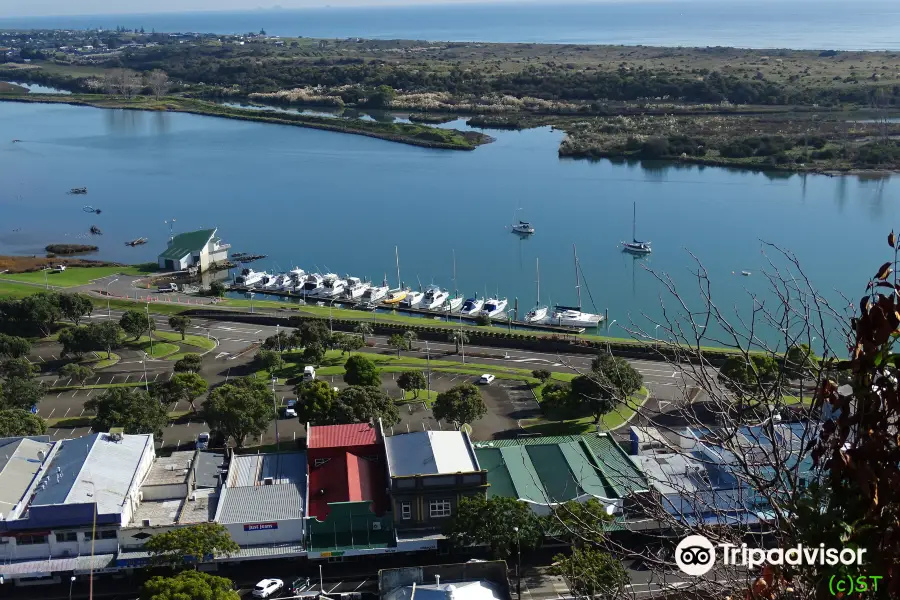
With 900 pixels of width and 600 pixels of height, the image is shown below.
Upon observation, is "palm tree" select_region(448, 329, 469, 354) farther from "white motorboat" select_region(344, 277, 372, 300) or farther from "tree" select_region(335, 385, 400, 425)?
"white motorboat" select_region(344, 277, 372, 300)

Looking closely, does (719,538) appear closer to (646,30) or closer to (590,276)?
(590,276)

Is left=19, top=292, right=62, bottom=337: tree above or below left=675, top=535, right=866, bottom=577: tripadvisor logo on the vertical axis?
below

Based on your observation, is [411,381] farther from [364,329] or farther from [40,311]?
[40,311]

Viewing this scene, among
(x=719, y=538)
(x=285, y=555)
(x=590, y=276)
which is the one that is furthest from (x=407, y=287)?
(x=719, y=538)

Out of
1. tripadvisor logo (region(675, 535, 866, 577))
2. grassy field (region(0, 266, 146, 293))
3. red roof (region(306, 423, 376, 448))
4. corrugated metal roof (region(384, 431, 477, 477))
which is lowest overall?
grassy field (region(0, 266, 146, 293))

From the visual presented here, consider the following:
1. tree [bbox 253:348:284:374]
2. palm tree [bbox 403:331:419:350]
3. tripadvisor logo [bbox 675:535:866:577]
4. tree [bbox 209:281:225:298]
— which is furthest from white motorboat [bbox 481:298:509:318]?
tripadvisor logo [bbox 675:535:866:577]

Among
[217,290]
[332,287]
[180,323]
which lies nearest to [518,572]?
[180,323]
